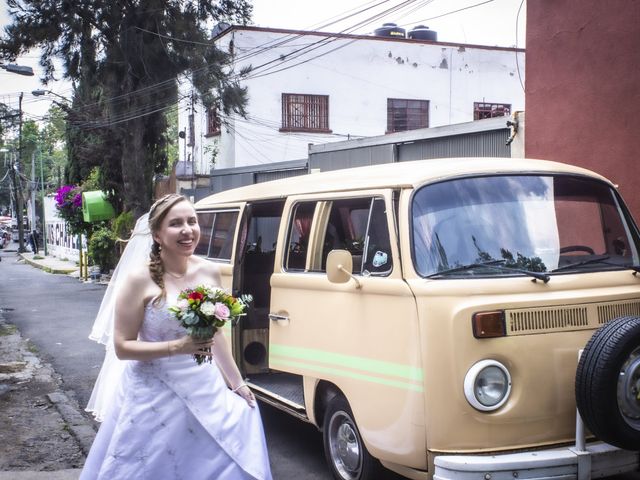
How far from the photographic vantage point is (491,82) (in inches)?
1144

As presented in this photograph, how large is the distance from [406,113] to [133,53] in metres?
10.6

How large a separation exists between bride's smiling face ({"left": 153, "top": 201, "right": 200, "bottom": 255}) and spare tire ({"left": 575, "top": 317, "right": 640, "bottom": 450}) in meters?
2.21

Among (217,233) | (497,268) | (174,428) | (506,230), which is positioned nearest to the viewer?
(174,428)

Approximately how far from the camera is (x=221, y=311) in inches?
140

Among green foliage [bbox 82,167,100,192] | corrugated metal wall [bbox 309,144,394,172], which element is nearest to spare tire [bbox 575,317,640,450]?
corrugated metal wall [bbox 309,144,394,172]

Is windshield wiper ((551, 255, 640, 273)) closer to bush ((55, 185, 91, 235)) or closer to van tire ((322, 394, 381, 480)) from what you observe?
van tire ((322, 394, 381, 480))

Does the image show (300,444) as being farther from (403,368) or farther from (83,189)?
(83,189)

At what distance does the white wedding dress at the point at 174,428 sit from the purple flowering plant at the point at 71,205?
79.7 ft

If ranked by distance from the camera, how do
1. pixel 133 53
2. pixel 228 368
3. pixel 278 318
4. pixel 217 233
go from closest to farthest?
pixel 228 368 < pixel 278 318 < pixel 217 233 < pixel 133 53

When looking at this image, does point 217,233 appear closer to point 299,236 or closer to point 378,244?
point 299,236

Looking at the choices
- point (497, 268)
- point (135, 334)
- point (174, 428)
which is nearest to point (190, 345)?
point (135, 334)

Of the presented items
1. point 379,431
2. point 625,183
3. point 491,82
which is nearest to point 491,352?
point 379,431

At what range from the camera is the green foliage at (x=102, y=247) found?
86.0 feet

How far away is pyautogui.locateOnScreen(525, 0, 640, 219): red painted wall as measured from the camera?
29.4 ft
